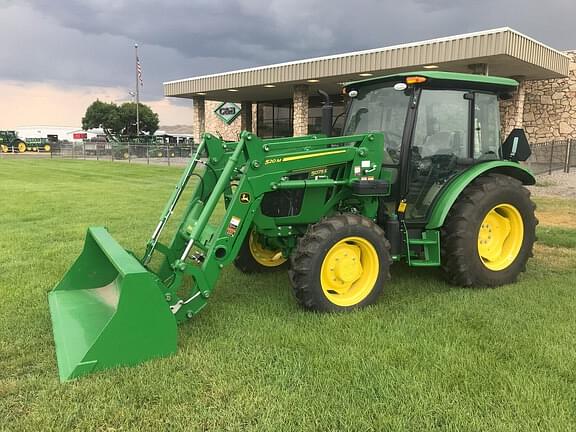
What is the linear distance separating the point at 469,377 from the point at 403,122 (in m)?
2.57

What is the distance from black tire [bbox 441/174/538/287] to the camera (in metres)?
4.77

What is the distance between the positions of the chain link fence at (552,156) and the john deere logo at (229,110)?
745 inches

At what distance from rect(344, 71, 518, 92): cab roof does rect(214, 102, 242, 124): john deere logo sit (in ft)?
89.1

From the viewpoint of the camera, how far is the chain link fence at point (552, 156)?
1781cm

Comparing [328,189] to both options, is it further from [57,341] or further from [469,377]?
[57,341]

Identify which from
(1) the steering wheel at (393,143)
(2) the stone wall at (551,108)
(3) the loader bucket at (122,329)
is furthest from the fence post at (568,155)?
(3) the loader bucket at (122,329)

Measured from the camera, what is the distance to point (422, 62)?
16141 millimetres

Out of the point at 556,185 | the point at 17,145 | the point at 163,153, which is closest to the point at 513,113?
the point at 556,185

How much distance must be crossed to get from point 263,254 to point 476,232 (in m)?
2.32

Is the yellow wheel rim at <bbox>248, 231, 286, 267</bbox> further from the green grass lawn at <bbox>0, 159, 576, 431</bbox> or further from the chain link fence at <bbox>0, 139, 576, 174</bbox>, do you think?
the chain link fence at <bbox>0, 139, 576, 174</bbox>

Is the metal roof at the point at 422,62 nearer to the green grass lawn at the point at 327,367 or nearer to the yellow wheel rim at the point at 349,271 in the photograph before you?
the green grass lawn at the point at 327,367

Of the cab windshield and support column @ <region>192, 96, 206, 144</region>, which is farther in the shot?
support column @ <region>192, 96, 206, 144</region>

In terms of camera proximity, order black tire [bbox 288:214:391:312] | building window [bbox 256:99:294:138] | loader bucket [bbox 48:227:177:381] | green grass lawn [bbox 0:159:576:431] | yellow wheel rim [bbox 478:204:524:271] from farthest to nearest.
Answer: building window [bbox 256:99:294:138] → yellow wheel rim [bbox 478:204:524:271] → black tire [bbox 288:214:391:312] → loader bucket [bbox 48:227:177:381] → green grass lawn [bbox 0:159:576:431]

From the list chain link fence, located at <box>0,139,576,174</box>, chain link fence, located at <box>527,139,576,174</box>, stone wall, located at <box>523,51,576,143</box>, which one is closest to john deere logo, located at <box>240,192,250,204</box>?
chain link fence, located at <box>0,139,576,174</box>
